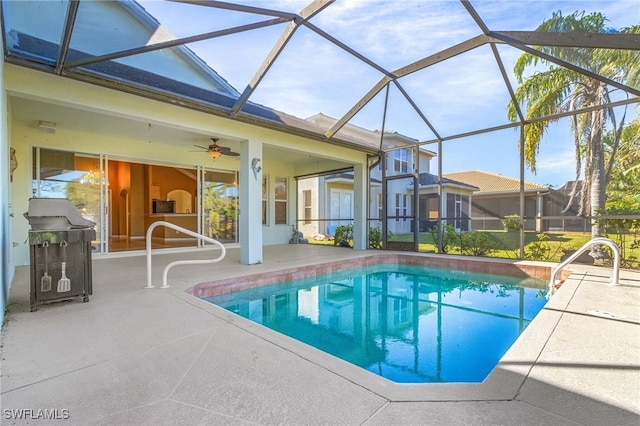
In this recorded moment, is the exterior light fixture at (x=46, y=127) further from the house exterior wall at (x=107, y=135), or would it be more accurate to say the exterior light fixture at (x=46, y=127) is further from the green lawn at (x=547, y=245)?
the green lawn at (x=547, y=245)

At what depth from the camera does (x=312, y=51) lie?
540cm

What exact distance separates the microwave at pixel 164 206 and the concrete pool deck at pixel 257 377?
9343 millimetres

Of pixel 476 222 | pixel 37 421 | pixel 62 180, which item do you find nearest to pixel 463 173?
pixel 476 222

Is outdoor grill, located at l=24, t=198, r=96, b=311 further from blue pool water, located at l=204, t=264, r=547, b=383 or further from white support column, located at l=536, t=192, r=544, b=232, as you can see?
white support column, located at l=536, t=192, r=544, b=232

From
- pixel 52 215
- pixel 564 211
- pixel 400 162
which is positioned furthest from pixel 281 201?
pixel 564 211

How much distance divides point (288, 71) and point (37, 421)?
570 centimetres

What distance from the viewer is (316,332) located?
12.3ft

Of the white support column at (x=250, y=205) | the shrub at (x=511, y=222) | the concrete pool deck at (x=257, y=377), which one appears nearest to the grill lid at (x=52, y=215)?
the concrete pool deck at (x=257, y=377)

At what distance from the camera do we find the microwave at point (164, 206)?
39.2 feet

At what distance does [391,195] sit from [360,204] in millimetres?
2556

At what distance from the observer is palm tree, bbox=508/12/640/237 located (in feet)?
17.1

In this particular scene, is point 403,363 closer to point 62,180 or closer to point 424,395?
point 424,395

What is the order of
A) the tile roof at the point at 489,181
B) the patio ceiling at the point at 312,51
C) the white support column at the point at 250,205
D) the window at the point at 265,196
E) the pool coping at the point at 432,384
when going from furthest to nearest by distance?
the window at the point at 265,196, the tile roof at the point at 489,181, the white support column at the point at 250,205, the patio ceiling at the point at 312,51, the pool coping at the point at 432,384

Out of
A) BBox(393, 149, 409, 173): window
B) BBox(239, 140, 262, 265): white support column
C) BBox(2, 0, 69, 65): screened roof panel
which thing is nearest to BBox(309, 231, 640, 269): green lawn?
BBox(393, 149, 409, 173): window
